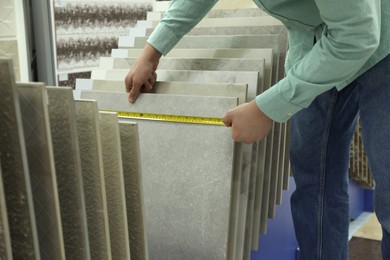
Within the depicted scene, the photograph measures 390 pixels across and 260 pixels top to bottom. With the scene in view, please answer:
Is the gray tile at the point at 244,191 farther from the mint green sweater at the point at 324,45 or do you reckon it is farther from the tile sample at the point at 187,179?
the mint green sweater at the point at 324,45

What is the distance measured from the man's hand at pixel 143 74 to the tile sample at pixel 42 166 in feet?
1.89

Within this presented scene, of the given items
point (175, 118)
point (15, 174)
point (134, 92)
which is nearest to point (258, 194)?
point (175, 118)

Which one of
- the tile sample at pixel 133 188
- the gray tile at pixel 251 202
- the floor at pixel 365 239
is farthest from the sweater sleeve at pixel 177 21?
the floor at pixel 365 239

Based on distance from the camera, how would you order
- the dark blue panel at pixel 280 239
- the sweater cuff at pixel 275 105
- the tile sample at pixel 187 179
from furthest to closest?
the dark blue panel at pixel 280 239, the tile sample at pixel 187 179, the sweater cuff at pixel 275 105

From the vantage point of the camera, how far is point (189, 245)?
112cm

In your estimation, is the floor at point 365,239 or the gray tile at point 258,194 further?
the floor at point 365,239

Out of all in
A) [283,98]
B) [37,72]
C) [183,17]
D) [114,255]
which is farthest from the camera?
[37,72]

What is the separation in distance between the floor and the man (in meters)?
1.04

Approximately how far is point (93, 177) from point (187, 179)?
1.35 ft

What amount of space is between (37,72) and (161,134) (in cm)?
119

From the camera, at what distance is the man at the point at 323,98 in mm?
883

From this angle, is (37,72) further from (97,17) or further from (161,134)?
(161,134)

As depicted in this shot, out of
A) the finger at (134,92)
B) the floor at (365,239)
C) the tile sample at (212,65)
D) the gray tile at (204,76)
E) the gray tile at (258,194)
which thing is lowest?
the floor at (365,239)

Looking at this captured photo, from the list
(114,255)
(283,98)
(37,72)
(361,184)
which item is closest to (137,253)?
(114,255)
